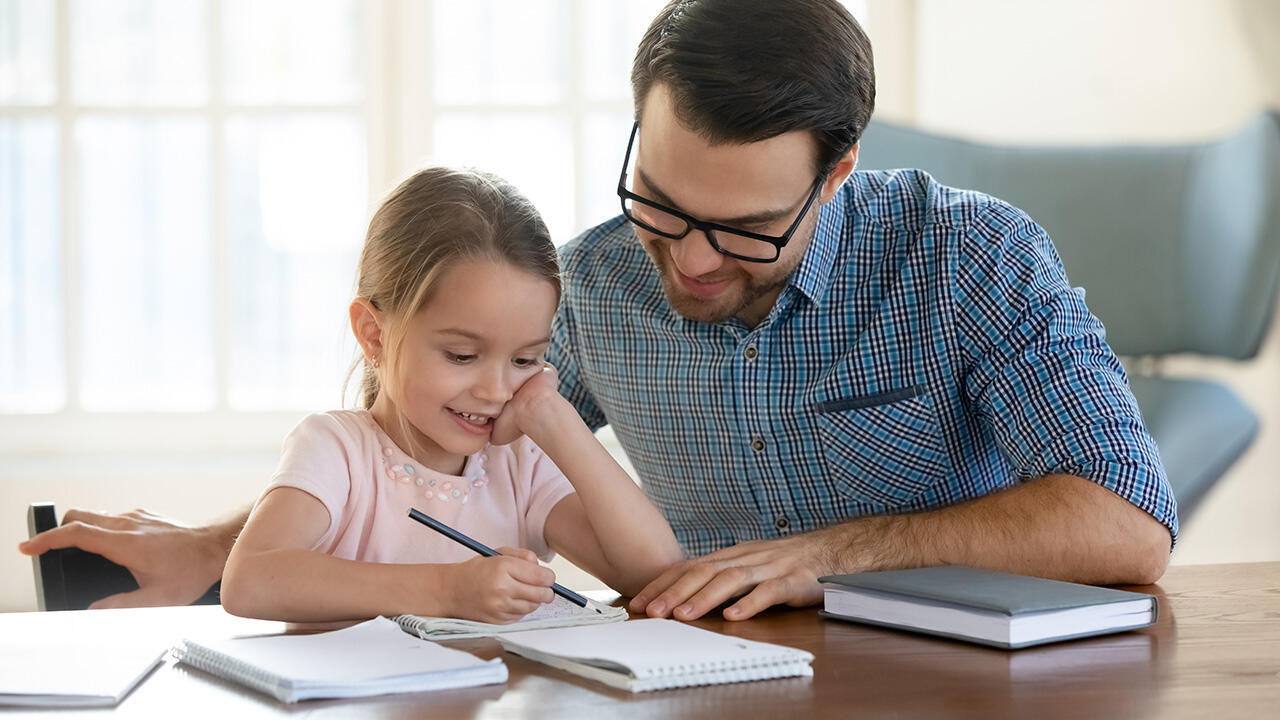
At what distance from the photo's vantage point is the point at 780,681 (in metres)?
0.85

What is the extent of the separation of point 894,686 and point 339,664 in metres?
0.39

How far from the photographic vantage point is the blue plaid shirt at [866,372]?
4.73 ft

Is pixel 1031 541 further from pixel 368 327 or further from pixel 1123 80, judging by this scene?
pixel 1123 80

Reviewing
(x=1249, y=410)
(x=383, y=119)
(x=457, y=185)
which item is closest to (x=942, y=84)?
(x=1249, y=410)

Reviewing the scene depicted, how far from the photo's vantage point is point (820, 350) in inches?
61.6

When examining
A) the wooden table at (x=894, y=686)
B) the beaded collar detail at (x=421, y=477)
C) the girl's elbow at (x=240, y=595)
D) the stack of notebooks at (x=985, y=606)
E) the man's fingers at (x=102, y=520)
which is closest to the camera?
the wooden table at (x=894, y=686)

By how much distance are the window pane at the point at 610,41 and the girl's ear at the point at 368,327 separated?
199cm

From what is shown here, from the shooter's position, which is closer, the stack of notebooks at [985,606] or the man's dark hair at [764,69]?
the stack of notebooks at [985,606]

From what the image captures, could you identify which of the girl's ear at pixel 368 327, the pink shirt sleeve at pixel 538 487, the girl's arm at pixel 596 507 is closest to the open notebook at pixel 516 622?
the girl's arm at pixel 596 507

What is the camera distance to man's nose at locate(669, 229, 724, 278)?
1403mm

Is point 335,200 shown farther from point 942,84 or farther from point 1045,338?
point 1045,338

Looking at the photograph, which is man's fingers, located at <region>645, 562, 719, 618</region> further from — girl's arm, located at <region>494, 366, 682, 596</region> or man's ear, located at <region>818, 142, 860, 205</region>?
man's ear, located at <region>818, 142, 860, 205</region>

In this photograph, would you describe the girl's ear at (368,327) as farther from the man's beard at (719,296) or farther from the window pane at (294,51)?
the window pane at (294,51)

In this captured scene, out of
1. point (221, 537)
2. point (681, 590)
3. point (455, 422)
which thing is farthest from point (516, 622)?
point (221, 537)
